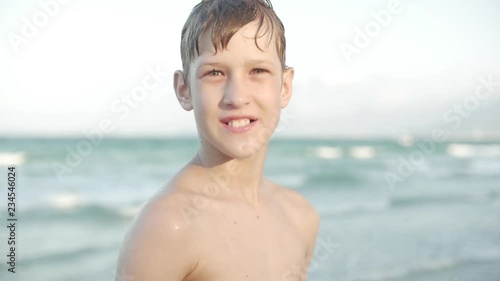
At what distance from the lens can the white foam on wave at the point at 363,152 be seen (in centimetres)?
2651

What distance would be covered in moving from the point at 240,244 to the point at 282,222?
0.34 m

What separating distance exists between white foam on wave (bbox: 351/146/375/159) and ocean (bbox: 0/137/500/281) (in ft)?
0.28

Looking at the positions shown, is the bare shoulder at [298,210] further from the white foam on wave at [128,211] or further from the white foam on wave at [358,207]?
the white foam on wave at [358,207]

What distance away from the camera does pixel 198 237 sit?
2.29 m

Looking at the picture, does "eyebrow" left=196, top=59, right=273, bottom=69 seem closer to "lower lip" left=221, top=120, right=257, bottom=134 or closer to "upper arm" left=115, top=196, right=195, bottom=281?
"lower lip" left=221, top=120, right=257, bottom=134

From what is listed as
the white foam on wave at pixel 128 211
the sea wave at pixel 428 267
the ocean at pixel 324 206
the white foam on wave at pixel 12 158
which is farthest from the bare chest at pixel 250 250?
the white foam on wave at pixel 12 158

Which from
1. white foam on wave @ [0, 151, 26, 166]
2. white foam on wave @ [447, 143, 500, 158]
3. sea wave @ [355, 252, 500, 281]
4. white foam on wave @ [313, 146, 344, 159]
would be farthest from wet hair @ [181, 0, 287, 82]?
white foam on wave @ [447, 143, 500, 158]

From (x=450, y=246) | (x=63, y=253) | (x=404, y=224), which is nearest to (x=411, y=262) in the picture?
(x=450, y=246)

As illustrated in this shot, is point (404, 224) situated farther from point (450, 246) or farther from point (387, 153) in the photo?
point (387, 153)

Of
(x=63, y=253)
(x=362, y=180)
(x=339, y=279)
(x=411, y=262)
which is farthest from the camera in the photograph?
(x=362, y=180)

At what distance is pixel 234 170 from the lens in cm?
254

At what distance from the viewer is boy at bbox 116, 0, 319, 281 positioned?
2.20 metres

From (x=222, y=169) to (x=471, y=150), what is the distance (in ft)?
101

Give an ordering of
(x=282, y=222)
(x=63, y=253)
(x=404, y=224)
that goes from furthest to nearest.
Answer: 1. (x=404, y=224)
2. (x=63, y=253)
3. (x=282, y=222)
